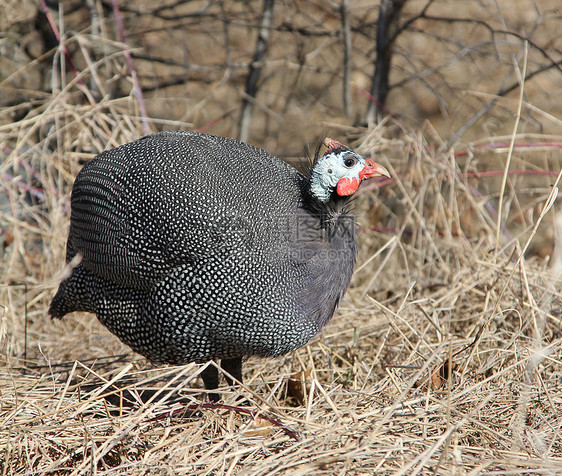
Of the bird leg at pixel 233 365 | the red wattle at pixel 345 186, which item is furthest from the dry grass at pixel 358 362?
the red wattle at pixel 345 186

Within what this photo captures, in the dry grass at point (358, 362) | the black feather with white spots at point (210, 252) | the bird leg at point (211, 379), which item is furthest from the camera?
the bird leg at point (211, 379)

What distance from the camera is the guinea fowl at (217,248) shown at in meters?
2.20

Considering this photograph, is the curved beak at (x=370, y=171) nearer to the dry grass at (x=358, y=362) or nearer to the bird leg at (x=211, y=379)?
the dry grass at (x=358, y=362)

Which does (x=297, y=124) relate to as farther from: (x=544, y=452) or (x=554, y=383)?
(x=544, y=452)

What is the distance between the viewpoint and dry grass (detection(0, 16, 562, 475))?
1.88 m

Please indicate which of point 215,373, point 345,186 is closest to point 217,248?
point 345,186

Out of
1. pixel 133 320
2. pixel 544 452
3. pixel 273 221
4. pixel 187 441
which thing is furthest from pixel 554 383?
pixel 133 320

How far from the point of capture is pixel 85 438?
185 cm

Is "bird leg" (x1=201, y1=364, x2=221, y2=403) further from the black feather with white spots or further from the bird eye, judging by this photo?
the bird eye

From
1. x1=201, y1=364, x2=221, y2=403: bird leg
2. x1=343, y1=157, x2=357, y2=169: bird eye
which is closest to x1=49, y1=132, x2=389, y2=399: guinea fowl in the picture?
x1=343, y1=157, x2=357, y2=169: bird eye

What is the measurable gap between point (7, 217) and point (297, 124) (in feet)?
7.24

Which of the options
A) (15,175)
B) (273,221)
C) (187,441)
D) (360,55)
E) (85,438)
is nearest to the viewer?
(85,438)

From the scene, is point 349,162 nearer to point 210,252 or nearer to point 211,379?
point 210,252

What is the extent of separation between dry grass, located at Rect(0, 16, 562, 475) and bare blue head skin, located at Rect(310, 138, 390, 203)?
1.79 feet
